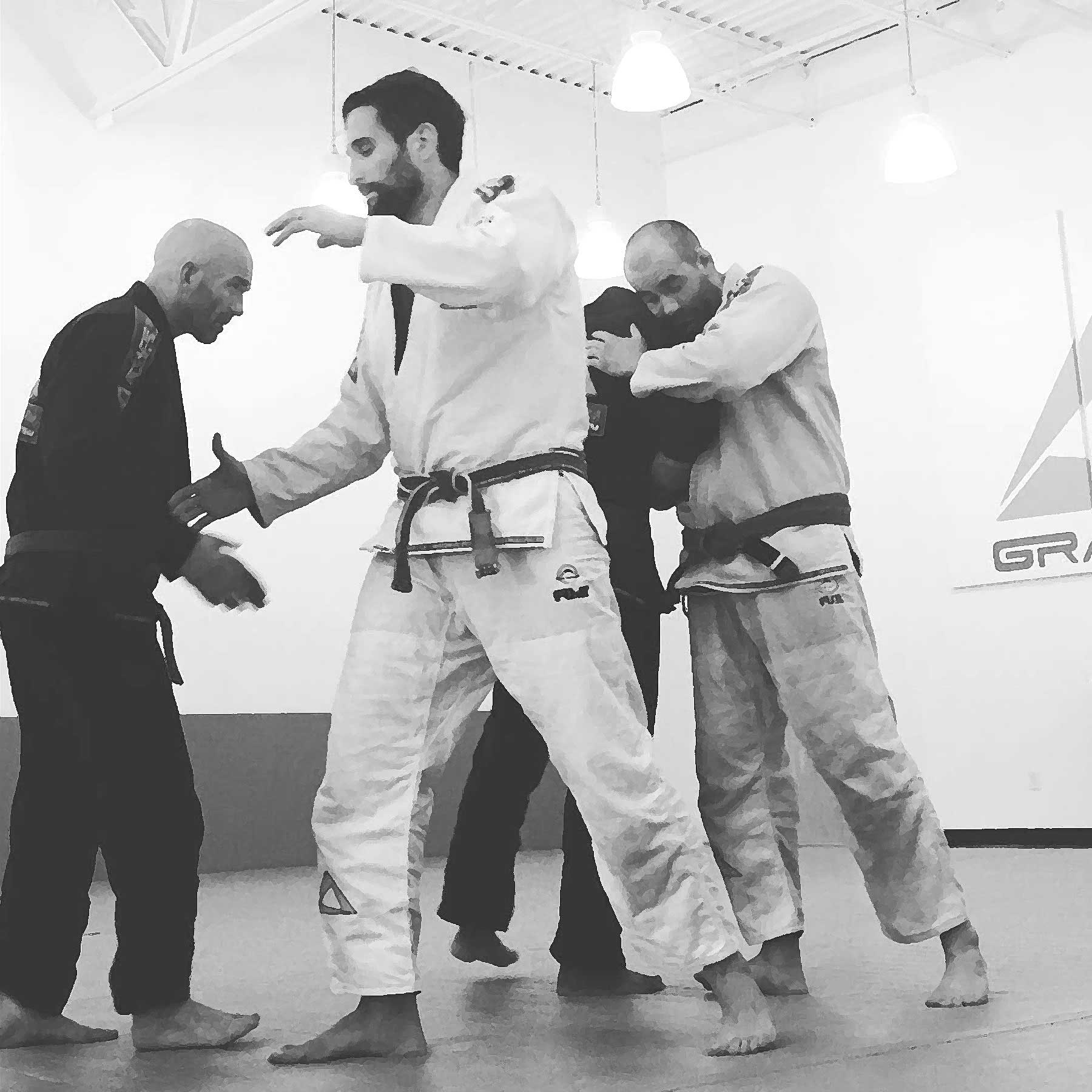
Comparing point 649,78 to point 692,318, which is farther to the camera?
point 649,78

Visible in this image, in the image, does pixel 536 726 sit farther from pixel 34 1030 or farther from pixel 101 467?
→ pixel 34 1030

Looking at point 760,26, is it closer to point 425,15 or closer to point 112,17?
point 425,15

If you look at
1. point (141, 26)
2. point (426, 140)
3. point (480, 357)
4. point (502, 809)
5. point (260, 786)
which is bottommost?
point (260, 786)

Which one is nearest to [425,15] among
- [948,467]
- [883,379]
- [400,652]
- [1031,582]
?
[883,379]

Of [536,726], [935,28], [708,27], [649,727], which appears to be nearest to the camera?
[536,726]

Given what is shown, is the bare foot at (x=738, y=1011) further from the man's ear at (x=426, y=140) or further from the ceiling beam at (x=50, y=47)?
the ceiling beam at (x=50, y=47)

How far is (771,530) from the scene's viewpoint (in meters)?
2.80

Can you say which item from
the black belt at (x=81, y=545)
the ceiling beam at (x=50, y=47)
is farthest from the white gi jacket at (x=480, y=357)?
the ceiling beam at (x=50, y=47)

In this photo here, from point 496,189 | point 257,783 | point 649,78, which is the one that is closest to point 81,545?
point 496,189

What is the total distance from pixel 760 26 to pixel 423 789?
6405mm

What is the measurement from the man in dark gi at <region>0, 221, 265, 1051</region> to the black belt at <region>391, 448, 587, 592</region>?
0.46 metres

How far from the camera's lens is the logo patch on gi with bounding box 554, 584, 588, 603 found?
2.30 m

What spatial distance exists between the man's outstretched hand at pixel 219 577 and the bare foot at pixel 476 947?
1012 mm

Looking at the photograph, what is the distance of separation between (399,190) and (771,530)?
0.92 metres
